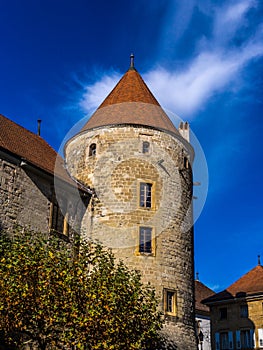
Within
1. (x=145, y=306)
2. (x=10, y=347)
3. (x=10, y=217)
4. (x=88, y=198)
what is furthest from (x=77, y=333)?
(x=88, y=198)

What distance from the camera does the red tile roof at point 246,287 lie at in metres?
30.8

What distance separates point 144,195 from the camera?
2038 cm

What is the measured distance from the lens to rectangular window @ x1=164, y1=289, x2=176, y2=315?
19.0 meters

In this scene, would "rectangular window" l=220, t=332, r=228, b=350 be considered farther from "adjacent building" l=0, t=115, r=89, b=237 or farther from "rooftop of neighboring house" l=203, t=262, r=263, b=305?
"adjacent building" l=0, t=115, r=89, b=237

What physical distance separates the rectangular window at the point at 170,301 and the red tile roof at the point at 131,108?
6.95 meters

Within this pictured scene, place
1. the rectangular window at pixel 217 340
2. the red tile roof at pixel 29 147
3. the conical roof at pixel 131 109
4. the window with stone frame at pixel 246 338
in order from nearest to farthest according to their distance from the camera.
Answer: the red tile roof at pixel 29 147, the conical roof at pixel 131 109, the window with stone frame at pixel 246 338, the rectangular window at pixel 217 340

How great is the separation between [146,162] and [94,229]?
3490 mm

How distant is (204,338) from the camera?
34.5 m

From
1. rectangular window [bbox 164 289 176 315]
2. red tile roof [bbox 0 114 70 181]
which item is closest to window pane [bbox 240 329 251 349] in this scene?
rectangular window [bbox 164 289 176 315]

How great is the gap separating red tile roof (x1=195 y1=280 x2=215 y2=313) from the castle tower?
15544mm

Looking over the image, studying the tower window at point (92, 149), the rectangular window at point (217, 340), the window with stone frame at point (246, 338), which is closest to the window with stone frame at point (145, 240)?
the tower window at point (92, 149)

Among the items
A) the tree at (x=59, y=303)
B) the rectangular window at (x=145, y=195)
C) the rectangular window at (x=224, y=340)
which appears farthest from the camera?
the rectangular window at (x=224, y=340)

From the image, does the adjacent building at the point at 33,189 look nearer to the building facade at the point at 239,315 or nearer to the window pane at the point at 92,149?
the window pane at the point at 92,149

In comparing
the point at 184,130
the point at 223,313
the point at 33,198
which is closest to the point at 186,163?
the point at 184,130
